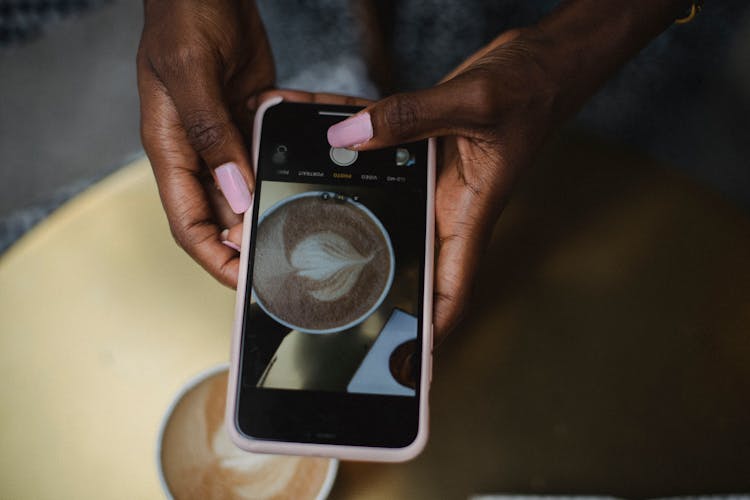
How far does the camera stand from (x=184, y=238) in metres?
0.63

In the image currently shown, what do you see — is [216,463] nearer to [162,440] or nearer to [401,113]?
[162,440]

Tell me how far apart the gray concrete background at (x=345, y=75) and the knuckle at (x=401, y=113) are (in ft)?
2.00

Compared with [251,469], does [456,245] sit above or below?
above

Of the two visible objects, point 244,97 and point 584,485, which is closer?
point 584,485

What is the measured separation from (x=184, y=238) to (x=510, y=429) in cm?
42

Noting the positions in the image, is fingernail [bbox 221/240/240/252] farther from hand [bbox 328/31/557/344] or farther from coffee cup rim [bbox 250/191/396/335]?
hand [bbox 328/31/557/344]

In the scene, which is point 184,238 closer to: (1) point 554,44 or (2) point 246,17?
(2) point 246,17

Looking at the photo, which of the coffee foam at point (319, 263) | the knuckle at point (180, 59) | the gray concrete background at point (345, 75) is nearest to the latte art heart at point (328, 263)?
the coffee foam at point (319, 263)

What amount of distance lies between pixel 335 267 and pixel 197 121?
205 mm

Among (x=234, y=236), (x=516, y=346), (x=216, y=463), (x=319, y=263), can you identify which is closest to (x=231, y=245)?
(x=234, y=236)

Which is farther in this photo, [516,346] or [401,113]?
[516,346]

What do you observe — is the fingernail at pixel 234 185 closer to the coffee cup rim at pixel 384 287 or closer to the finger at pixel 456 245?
the coffee cup rim at pixel 384 287

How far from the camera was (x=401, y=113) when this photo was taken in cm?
54

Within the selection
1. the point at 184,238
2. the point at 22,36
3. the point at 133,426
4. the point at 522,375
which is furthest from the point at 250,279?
the point at 22,36
